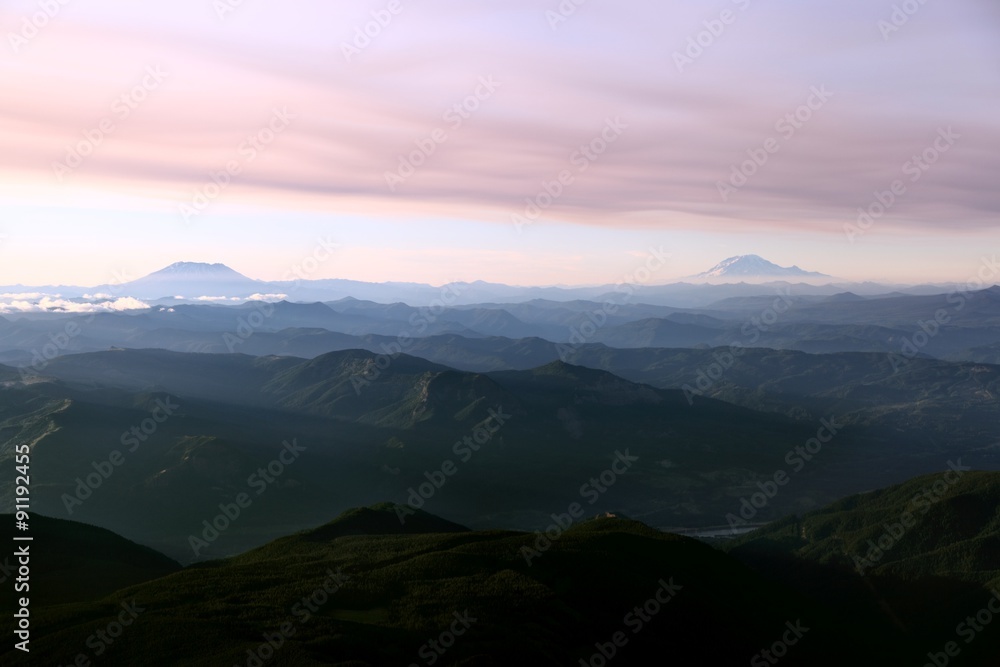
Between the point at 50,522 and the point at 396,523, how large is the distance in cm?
7117

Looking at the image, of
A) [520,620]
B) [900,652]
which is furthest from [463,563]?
[900,652]

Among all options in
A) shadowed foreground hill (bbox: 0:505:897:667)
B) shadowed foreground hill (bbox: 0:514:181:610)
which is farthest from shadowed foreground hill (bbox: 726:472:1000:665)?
shadowed foreground hill (bbox: 0:514:181:610)

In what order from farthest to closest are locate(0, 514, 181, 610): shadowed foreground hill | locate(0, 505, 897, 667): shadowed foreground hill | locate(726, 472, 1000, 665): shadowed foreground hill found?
locate(726, 472, 1000, 665): shadowed foreground hill
locate(0, 514, 181, 610): shadowed foreground hill
locate(0, 505, 897, 667): shadowed foreground hill

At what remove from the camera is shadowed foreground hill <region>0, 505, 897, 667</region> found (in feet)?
257

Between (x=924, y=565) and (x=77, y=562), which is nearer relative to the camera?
(x=77, y=562)

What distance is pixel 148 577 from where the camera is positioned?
123 m

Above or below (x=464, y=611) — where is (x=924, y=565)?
below

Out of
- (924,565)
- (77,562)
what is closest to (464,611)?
(77,562)

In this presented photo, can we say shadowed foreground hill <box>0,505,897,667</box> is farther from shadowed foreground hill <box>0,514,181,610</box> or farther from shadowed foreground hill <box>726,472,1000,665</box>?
shadowed foreground hill <box>726,472,1000,665</box>

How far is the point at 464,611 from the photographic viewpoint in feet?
301

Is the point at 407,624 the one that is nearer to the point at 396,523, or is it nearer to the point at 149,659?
the point at 149,659

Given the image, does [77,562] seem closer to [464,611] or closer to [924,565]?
[464,611]

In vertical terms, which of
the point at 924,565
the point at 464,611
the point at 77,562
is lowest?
the point at 924,565

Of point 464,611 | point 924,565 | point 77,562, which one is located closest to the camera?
point 464,611
